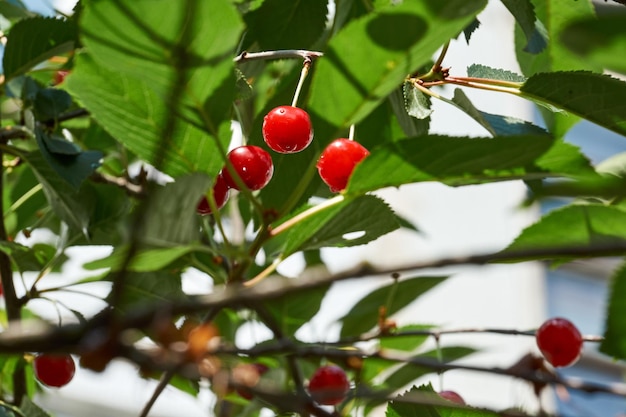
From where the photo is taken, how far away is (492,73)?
2.56 feet

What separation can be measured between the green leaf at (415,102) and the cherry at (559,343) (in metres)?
0.25

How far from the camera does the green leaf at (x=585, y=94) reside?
0.67 metres

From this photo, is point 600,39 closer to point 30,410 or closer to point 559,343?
point 559,343

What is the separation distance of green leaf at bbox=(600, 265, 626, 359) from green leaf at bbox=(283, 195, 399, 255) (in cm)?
20

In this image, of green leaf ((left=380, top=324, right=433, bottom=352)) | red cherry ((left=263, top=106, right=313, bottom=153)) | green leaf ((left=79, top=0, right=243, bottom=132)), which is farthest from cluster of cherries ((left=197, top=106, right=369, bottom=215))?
green leaf ((left=380, top=324, right=433, bottom=352))

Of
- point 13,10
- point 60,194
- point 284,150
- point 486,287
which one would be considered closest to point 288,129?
point 284,150

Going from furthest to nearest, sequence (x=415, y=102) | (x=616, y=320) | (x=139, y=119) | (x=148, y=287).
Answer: (x=148, y=287), (x=415, y=102), (x=139, y=119), (x=616, y=320)

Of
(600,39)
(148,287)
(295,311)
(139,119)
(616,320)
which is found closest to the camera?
(600,39)

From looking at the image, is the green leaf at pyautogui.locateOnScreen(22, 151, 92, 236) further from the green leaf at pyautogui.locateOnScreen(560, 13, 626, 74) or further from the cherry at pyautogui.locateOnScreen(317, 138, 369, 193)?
the green leaf at pyautogui.locateOnScreen(560, 13, 626, 74)

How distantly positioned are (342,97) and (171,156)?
0.15 metres

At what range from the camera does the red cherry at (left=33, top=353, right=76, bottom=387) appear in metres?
0.88

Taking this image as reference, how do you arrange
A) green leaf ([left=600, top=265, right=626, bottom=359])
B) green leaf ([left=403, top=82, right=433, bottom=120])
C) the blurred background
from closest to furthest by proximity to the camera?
green leaf ([left=600, top=265, right=626, bottom=359]), green leaf ([left=403, top=82, right=433, bottom=120]), the blurred background

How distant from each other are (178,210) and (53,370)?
1.50 ft

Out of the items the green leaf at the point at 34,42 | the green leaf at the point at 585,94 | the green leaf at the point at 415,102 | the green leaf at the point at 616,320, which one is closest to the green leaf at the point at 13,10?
the green leaf at the point at 34,42
